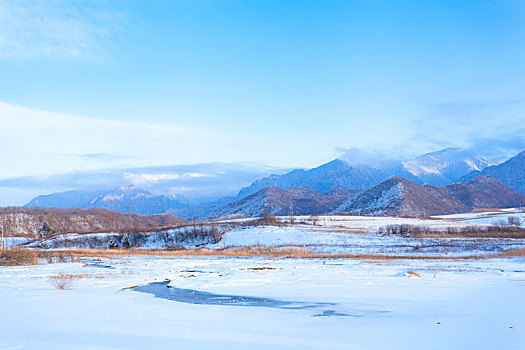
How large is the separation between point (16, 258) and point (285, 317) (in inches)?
1200

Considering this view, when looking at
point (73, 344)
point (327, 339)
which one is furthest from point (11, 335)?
point (327, 339)

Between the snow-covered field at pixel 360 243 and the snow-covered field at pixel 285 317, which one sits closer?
the snow-covered field at pixel 285 317

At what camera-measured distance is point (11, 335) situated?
32.0 feet

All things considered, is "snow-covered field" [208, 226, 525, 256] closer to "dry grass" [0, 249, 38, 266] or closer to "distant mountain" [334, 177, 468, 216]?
"dry grass" [0, 249, 38, 266]

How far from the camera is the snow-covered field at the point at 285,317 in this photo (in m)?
9.04

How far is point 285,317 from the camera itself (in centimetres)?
1195

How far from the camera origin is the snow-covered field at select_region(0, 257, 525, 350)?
9.04 meters

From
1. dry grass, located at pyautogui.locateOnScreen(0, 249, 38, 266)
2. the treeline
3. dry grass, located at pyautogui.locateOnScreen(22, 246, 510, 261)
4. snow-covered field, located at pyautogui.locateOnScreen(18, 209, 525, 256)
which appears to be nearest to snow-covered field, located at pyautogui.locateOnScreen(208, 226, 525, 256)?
snow-covered field, located at pyautogui.locateOnScreen(18, 209, 525, 256)

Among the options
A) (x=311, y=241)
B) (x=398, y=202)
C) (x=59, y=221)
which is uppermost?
(x=398, y=202)

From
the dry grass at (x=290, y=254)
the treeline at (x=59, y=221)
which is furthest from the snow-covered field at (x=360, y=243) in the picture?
the treeline at (x=59, y=221)

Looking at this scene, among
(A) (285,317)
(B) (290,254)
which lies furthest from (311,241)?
(A) (285,317)

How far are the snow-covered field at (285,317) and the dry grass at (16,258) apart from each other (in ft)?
52.3

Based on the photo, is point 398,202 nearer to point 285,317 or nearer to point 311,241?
point 311,241

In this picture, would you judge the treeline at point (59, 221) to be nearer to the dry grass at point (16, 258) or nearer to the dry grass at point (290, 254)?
the dry grass at point (290, 254)
